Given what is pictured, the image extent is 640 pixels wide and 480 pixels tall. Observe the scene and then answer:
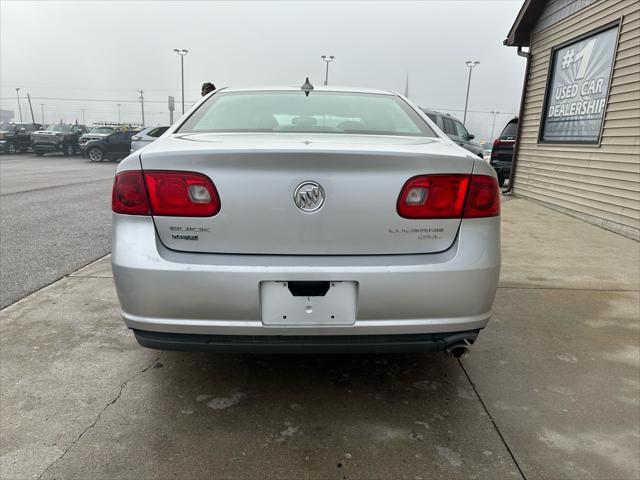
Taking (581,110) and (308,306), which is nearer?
(308,306)

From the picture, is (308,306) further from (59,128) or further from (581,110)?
(59,128)

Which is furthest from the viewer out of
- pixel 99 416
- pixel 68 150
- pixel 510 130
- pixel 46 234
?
pixel 68 150

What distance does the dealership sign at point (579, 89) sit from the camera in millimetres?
7281

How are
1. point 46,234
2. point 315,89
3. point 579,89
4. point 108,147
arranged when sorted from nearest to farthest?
1. point 315,89
2. point 46,234
3. point 579,89
4. point 108,147

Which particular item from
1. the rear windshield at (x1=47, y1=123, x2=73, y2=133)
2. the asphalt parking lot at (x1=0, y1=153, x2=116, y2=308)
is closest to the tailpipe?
the asphalt parking lot at (x1=0, y1=153, x2=116, y2=308)

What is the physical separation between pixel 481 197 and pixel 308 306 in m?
0.84

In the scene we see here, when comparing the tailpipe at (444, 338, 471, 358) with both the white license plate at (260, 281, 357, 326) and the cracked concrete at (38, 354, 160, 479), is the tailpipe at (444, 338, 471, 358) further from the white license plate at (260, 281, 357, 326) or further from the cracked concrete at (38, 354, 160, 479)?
the cracked concrete at (38, 354, 160, 479)

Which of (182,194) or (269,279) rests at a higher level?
(182,194)

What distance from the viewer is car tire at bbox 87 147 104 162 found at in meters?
21.5

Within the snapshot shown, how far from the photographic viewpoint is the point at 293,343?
6.34 ft

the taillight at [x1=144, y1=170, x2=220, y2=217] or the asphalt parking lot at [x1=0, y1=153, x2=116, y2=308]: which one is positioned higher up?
the taillight at [x1=144, y1=170, x2=220, y2=217]

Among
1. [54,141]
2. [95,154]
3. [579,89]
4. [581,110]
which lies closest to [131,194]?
[581,110]

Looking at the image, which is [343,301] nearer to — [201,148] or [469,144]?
[201,148]

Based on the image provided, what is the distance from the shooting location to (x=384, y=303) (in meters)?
1.87
